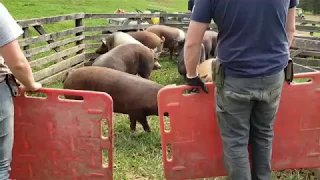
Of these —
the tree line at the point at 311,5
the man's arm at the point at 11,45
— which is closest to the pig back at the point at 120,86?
the man's arm at the point at 11,45

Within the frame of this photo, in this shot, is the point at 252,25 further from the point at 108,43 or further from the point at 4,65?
the point at 108,43

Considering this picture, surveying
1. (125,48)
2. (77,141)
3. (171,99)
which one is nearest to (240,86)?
(171,99)

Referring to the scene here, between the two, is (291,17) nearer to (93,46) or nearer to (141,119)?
(141,119)

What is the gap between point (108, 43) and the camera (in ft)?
35.5

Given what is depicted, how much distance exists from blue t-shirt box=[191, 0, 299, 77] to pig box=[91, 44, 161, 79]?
4846mm

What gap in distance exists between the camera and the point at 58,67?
9219mm

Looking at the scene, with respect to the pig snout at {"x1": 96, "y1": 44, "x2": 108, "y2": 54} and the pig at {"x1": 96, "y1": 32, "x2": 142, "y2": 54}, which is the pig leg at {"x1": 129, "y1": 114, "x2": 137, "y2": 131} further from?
the pig snout at {"x1": 96, "y1": 44, "x2": 108, "y2": 54}

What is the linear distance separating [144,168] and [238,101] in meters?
1.88

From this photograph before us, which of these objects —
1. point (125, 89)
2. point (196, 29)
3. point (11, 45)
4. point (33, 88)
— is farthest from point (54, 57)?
point (196, 29)

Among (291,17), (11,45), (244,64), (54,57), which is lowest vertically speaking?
(54,57)

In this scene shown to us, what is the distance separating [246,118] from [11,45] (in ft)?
5.24

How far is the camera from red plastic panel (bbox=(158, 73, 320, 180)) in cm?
350

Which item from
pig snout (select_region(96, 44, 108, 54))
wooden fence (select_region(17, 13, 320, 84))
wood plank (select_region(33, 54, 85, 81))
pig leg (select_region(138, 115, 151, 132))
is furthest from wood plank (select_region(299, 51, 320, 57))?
pig leg (select_region(138, 115, 151, 132))

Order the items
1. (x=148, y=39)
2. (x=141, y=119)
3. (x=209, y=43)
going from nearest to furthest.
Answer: (x=141, y=119), (x=209, y=43), (x=148, y=39)
